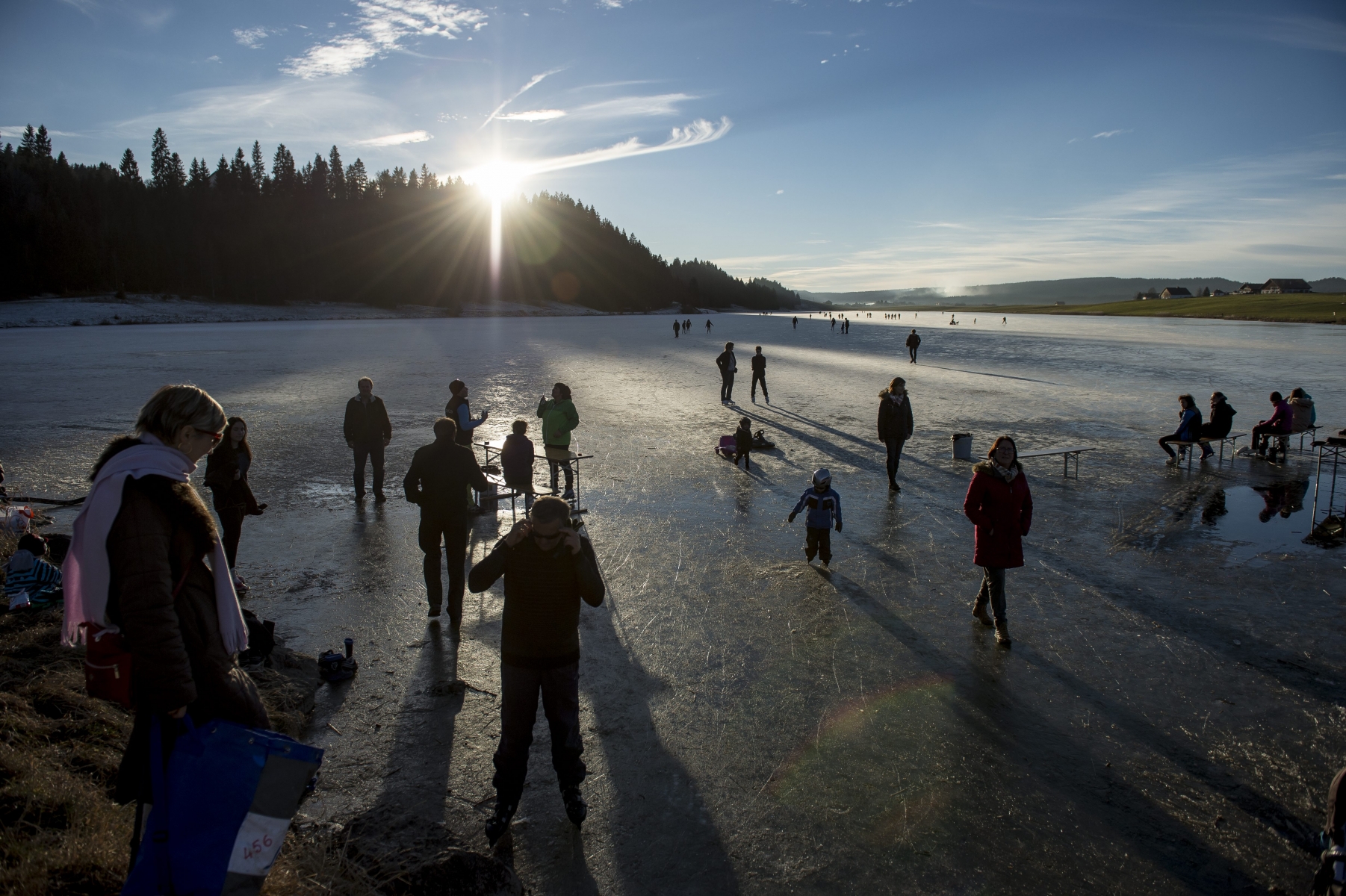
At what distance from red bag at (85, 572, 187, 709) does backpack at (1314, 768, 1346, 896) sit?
414 cm

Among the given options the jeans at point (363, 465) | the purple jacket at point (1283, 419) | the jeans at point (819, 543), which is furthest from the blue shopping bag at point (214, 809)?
the purple jacket at point (1283, 419)

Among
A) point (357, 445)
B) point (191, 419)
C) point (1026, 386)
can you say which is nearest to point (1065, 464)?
point (357, 445)

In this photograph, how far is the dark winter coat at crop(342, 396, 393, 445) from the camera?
9.70 metres

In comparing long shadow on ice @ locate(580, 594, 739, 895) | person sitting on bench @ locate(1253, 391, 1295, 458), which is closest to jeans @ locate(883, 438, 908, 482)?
long shadow on ice @ locate(580, 594, 739, 895)

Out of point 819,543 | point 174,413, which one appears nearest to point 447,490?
point 174,413

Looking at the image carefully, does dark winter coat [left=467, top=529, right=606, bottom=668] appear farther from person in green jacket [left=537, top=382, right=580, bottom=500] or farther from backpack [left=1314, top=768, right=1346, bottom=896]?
person in green jacket [left=537, top=382, right=580, bottom=500]

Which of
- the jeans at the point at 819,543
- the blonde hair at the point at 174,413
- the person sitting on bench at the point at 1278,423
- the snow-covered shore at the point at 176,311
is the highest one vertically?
the snow-covered shore at the point at 176,311

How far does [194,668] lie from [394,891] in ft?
4.43

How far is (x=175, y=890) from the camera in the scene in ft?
7.73

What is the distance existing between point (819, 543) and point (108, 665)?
6.27 metres

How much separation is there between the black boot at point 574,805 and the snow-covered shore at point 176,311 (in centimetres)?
7387

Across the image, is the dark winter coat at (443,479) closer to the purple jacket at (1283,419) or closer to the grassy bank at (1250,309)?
the purple jacket at (1283,419)

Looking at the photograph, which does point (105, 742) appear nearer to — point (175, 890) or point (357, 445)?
point (175, 890)

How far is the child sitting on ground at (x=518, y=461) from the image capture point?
866 cm
